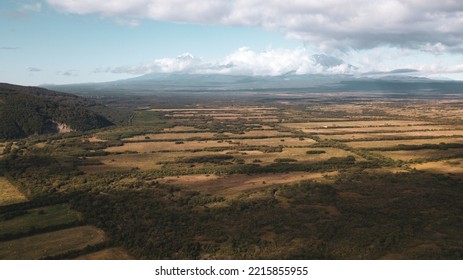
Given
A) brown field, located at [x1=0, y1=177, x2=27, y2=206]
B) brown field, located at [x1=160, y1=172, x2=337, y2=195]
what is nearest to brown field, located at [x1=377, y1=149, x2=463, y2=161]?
brown field, located at [x1=160, y1=172, x2=337, y2=195]

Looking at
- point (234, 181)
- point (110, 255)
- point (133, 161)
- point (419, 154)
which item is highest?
point (419, 154)

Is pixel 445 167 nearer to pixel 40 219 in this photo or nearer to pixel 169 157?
pixel 169 157

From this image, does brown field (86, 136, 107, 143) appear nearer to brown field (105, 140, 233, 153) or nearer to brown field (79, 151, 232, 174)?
brown field (105, 140, 233, 153)

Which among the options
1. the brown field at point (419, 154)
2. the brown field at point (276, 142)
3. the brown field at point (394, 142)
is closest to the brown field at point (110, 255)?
the brown field at point (419, 154)

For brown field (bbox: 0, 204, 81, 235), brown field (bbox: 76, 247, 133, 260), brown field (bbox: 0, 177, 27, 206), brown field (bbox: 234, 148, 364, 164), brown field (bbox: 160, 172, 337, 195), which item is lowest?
brown field (bbox: 76, 247, 133, 260)

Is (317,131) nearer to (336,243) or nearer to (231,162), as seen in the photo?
(231,162)

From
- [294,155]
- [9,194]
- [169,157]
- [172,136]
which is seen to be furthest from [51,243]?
[172,136]

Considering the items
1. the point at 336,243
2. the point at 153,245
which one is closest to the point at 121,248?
the point at 153,245
